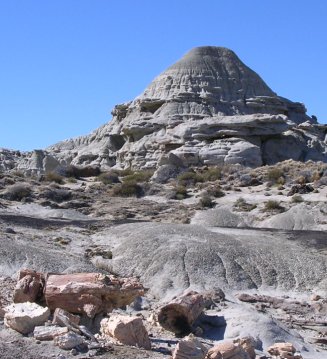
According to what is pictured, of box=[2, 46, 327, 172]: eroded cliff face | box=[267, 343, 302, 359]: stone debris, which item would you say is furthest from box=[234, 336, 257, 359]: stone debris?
box=[2, 46, 327, 172]: eroded cliff face

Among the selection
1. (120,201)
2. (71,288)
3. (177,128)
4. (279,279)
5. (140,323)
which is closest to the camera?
(140,323)

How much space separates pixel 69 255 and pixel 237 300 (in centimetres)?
574

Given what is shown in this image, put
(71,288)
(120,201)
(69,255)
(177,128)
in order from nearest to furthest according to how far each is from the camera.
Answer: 1. (71,288)
2. (69,255)
3. (120,201)
4. (177,128)

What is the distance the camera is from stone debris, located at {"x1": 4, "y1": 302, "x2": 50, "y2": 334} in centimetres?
1106

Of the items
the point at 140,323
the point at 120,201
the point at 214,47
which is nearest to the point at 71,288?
the point at 140,323

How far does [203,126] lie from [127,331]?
41130mm

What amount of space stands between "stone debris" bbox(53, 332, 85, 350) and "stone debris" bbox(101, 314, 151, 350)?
80 centimetres

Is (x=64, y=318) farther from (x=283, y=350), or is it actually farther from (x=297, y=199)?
(x=297, y=199)

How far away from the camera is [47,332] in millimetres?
10828

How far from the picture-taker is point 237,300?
1742cm

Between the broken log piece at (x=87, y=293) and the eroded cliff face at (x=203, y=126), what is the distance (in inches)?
1441

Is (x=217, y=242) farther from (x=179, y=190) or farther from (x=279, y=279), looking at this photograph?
(x=179, y=190)

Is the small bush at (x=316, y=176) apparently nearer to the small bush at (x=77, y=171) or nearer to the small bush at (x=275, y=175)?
the small bush at (x=275, y=175)

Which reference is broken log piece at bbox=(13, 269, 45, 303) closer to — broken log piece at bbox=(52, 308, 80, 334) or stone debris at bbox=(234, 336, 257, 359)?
broken log piece at bbox=(52, 308, 80, 334)
